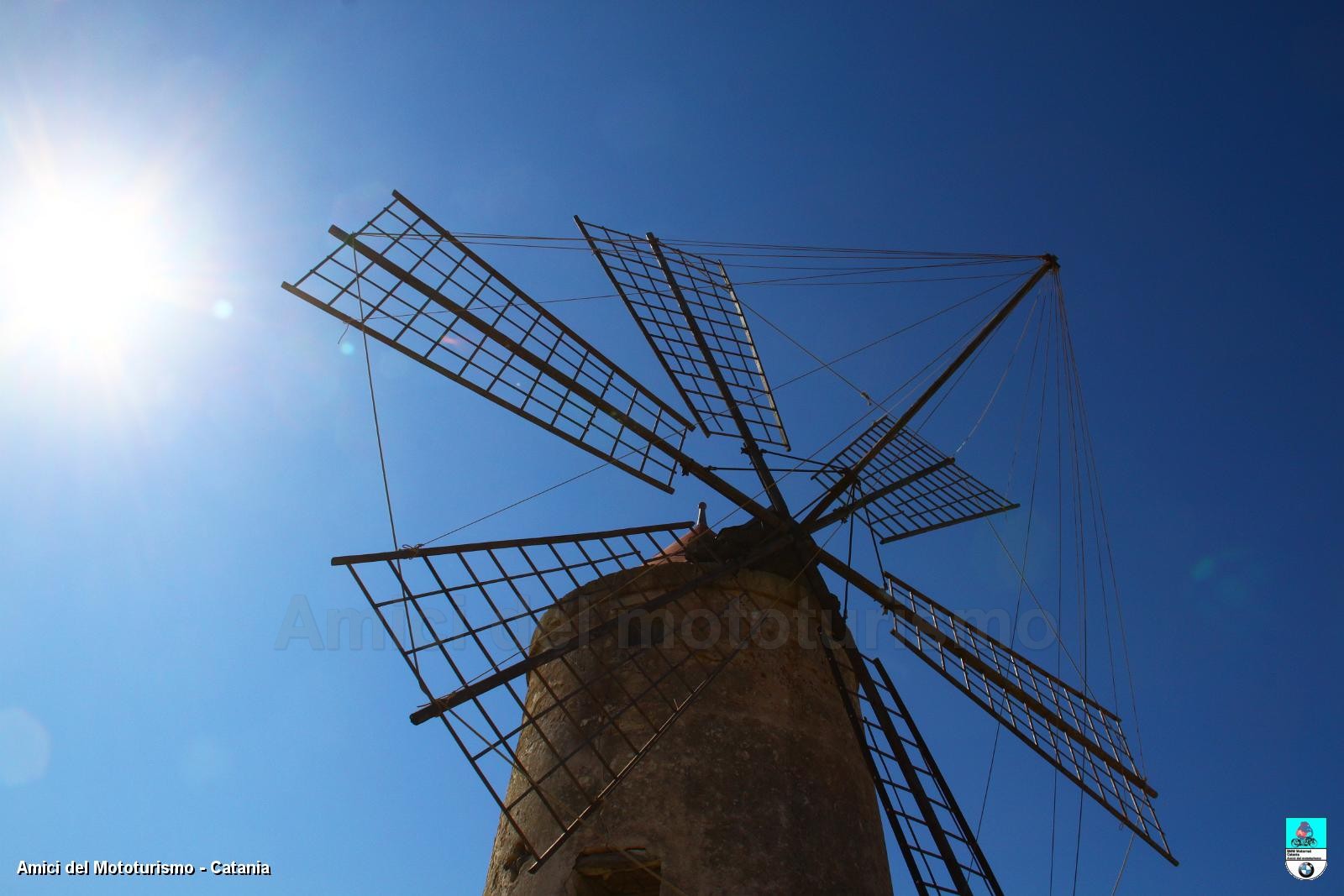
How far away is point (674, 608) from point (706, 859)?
4.44 ft

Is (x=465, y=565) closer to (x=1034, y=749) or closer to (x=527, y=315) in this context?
(x=527, y=315)

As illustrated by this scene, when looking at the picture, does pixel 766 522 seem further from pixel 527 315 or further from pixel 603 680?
pixel 527 315

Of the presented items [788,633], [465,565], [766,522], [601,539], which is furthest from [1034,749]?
[465,565]

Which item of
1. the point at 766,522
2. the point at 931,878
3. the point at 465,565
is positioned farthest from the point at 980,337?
the point at 465,565

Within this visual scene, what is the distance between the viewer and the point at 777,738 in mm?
4770

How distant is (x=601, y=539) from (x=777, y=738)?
151 centimetres

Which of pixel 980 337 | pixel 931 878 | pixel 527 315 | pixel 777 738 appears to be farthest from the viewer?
pixel 980 337

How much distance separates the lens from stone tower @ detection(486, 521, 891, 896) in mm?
4316

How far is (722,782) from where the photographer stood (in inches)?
178

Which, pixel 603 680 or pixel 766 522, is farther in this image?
pixel 766 522

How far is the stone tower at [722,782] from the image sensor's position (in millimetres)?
4316

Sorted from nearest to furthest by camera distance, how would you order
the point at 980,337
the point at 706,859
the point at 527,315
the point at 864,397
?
1. the point at 706,859
2. the point at 527,315
3. the point at 980,337
4. the point at 864,397

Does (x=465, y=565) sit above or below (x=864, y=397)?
below

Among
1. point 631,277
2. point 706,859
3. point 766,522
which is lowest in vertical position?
point 706,859
